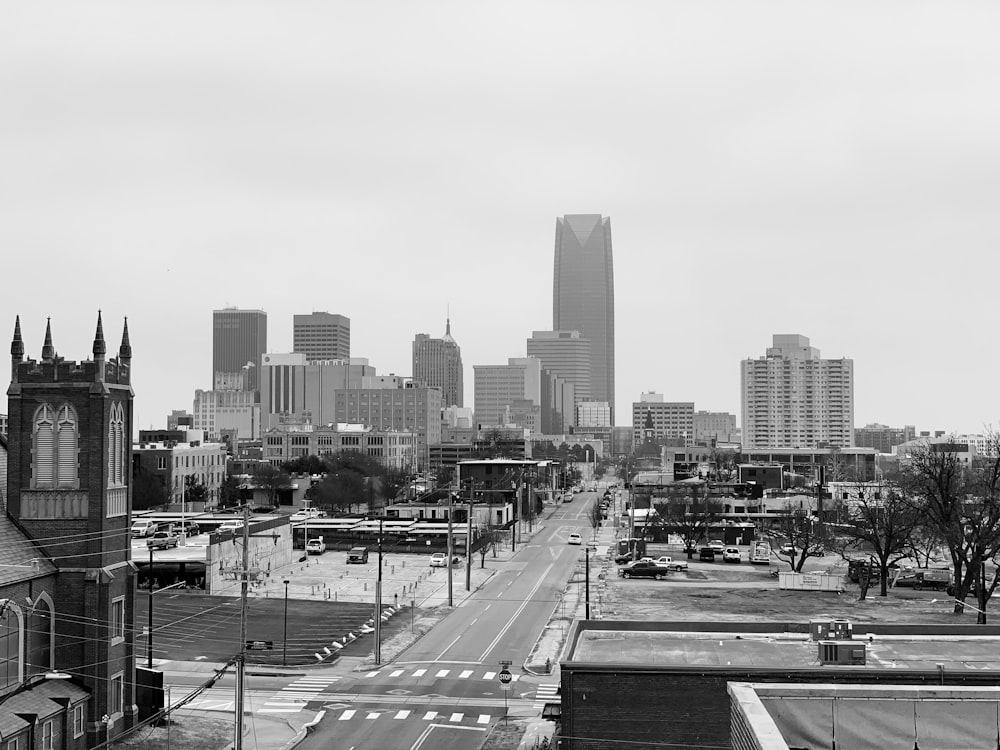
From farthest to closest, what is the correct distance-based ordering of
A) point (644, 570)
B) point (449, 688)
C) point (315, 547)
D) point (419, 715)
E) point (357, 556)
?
point (315, 547), point (357, 556), point (644, 570), point (449, 688), point (419, 715)

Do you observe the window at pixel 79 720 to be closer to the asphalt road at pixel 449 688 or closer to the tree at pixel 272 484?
the asphalt road at pixel 449 688

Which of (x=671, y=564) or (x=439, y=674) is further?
(x=671, y=564)

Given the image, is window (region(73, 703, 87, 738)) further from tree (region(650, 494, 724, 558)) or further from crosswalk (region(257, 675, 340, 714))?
tree (region(650, 494, 724, 558))

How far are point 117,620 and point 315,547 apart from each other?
65049 millimetres

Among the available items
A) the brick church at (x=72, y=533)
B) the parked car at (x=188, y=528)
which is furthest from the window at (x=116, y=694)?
the parked car at (x=188, y=528)

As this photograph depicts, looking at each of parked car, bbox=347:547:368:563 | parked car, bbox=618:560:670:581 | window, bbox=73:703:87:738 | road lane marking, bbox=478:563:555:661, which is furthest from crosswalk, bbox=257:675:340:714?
parked car, bbox=347:547:368:563

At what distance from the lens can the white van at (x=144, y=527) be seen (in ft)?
331

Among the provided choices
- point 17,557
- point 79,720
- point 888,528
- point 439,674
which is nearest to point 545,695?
point 439,674

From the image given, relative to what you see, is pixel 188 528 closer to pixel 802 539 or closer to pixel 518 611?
pixel 518 611

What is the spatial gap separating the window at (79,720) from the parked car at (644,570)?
2274 inches

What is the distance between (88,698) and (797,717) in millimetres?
25731

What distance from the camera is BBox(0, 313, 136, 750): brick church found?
111 feet

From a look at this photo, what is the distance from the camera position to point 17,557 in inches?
1330

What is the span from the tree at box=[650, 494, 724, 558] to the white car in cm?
3513
